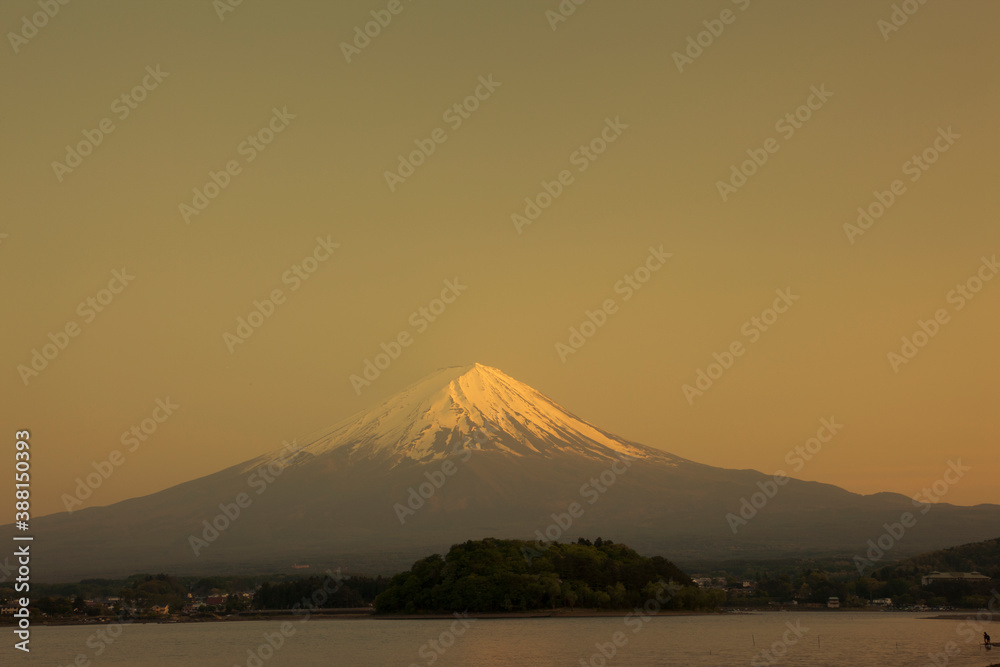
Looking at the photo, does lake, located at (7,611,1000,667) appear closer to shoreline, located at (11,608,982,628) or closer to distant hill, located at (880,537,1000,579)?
shoreline, located at (11,608,982,628)

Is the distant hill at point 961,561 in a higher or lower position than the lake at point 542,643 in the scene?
higher

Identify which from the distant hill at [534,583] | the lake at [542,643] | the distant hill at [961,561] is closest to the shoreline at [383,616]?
the distant hill at [534,583]

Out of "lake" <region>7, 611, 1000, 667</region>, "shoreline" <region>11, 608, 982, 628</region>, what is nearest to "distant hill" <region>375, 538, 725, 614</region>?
"shoreline" <region>11, 608, 982, 628</region>

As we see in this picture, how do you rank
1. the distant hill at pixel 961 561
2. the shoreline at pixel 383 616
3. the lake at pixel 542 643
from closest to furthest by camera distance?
the lake at pixel 542 643, the shoreline at pixel 383 616, the distant hill at pixel 961 561

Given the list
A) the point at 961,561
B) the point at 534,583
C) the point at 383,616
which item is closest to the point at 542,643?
the point at 534,583

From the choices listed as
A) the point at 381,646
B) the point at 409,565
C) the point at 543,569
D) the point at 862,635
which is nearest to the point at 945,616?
the point at 862,635

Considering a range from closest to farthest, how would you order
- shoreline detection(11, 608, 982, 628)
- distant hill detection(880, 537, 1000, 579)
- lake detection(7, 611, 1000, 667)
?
lake detection(7, 611, 1000, 667)
shoreline detection(11, 608, 982, 628)
distant hill detection(880, 537, 1000, 579)

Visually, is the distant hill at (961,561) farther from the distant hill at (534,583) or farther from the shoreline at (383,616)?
the distant hill at (534,583)
